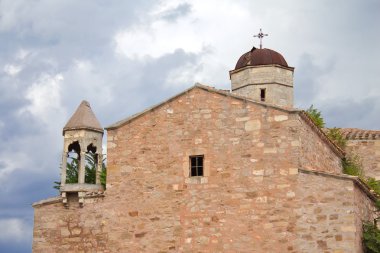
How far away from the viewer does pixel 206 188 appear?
17.8 m

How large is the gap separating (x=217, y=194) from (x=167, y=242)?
1.89 metres

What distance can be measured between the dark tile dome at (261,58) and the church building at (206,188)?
751 cm

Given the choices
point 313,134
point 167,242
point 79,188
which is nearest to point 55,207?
point 79,188

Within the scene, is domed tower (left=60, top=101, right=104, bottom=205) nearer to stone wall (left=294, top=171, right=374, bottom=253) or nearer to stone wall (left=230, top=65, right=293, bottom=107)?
stone wall (left=294, top=171, right=374, bottom=253)

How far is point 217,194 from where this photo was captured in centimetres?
1766

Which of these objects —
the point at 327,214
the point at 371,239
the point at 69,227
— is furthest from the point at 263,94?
the point at 69,227

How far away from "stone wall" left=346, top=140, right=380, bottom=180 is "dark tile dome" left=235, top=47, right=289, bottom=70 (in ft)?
16.1

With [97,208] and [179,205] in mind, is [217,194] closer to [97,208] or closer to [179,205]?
[179,205]

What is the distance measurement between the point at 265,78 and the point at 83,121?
31.6 feet

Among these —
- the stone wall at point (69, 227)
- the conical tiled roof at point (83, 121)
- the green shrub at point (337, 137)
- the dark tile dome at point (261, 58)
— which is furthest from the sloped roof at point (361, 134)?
the stone wall at point (69, 227)

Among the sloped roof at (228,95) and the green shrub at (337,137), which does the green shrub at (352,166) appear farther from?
the sloped roof at (228,95)

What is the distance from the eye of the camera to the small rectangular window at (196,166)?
1809 centimetres

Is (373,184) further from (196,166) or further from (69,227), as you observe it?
(69,227)

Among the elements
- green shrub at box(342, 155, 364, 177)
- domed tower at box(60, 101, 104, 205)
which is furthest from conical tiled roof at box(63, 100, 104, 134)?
green shrub at box(342, 155, 364, 177)
